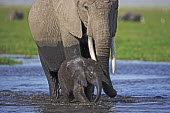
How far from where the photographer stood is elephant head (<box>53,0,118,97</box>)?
34.5ft

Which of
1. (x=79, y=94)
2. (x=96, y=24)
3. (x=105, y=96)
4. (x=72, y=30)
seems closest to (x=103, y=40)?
(x=96, y=24)

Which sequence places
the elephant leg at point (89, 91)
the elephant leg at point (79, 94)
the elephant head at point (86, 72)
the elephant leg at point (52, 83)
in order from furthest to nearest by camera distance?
the elephant leg at point (52, 83) → the elephant leg at point (89, 91) → the elephant leg at point (79, 94) → the elephant head at point (86, 72)

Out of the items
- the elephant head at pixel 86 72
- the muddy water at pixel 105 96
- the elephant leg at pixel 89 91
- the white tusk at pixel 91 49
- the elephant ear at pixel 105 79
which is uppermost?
the white tusk at pixel 91 49

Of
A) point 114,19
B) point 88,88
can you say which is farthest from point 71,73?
point 114,19

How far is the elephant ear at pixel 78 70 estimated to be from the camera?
10.7 metres

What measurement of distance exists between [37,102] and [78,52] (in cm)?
130

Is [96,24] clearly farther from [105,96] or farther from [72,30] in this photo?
[105,96]

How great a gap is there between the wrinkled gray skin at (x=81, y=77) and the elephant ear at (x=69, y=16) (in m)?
0.49

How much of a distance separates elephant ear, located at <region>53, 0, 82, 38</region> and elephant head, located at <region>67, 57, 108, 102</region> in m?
0.47

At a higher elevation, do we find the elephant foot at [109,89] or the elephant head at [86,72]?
the elephant head at [86,72]

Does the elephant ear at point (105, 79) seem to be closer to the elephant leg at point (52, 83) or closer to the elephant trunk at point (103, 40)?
→ the elephant trunk at point (103, 40)

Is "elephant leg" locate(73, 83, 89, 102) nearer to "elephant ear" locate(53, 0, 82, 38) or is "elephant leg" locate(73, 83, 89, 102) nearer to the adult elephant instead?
the adult elephant

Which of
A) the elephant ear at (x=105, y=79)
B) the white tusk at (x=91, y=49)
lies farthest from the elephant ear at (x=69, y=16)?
the elephant ear at (x=105, y=79)

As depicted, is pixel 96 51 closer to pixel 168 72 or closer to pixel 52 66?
pixel 52 66
